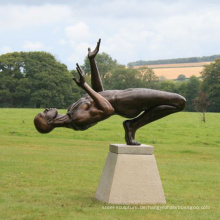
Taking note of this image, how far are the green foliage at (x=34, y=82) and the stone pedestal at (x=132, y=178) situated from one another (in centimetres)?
4916

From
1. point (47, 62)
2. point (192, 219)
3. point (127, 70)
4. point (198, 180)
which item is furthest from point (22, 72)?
point (192, 219)

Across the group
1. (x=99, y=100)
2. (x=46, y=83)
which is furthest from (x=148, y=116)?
(x=46, y=83)

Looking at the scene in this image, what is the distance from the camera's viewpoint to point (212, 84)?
74.7 m

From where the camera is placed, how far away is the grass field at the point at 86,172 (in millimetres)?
8625

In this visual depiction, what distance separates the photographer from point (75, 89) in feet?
206

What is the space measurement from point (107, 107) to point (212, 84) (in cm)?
6796

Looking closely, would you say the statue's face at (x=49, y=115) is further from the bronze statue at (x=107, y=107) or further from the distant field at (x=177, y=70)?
the distant field at (x=177, y=70)

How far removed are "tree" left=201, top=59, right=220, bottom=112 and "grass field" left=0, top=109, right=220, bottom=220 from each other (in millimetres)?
41205

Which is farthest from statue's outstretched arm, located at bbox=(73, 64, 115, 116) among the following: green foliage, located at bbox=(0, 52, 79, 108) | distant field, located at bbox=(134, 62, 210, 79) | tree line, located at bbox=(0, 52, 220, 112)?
distant field, located at bbox=(134, 62, 210, 79)

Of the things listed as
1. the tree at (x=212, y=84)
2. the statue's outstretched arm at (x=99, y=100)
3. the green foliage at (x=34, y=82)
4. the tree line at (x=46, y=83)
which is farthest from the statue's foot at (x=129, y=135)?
the tree at (x=212, y=84)

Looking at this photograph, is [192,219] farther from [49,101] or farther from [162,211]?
[49,101]

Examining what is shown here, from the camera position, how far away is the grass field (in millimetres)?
8625

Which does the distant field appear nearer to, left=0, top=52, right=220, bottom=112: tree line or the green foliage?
left=0, top=52, right=220, bottom=112: tree line

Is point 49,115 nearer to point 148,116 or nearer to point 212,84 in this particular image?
point 148,116
